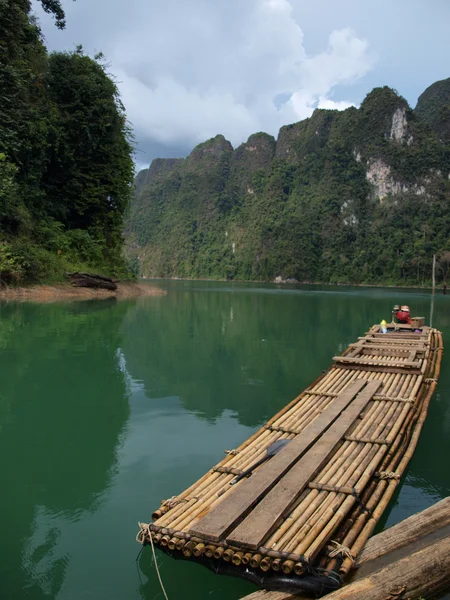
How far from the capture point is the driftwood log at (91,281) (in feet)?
63.2

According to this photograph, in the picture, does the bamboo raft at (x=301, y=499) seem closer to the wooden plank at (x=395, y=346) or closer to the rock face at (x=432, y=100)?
the wooden plank at (x=395, y=346)

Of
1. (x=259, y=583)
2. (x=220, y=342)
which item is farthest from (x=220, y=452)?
(x=220, y=342)

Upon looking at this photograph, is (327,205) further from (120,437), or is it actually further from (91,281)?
(120,437)

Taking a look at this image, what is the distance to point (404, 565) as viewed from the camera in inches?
84.9

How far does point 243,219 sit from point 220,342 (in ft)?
282

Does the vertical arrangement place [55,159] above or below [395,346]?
above

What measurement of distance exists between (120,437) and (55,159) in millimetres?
18678

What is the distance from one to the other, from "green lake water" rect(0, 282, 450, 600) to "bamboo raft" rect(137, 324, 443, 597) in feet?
0.99

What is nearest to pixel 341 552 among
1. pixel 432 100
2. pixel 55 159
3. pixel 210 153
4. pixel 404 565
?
pixel 404 565

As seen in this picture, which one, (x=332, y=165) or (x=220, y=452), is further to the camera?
(x=332, y=165)

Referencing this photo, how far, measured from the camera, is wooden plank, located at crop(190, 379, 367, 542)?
239cm

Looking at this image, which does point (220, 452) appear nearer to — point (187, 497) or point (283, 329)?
point (187, 497)

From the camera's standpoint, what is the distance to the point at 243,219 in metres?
94.9

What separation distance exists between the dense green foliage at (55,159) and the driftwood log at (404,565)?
15.5m
